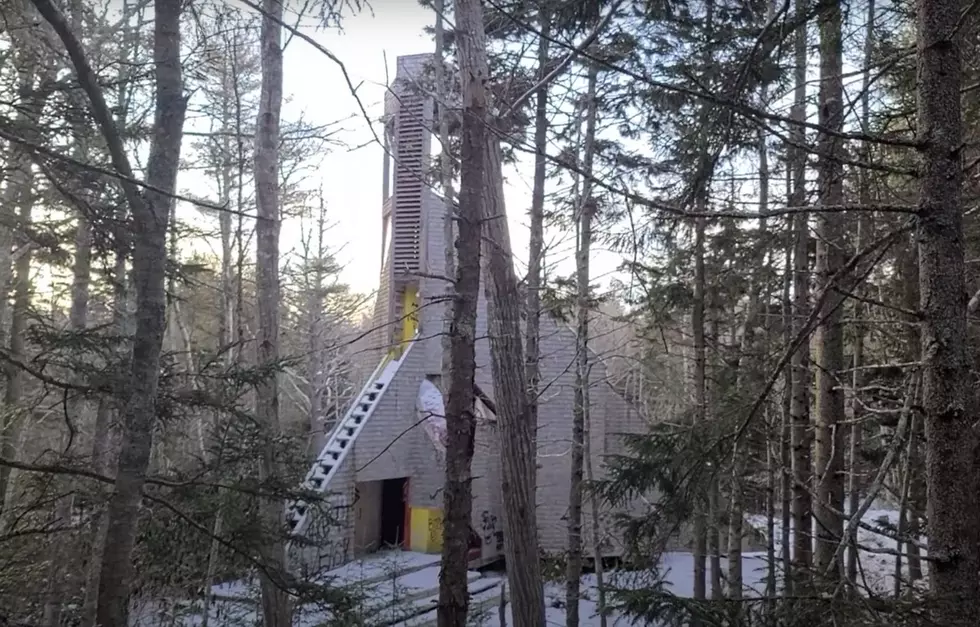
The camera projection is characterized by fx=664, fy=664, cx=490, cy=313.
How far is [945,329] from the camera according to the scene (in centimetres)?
243

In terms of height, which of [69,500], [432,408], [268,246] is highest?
[268,246]

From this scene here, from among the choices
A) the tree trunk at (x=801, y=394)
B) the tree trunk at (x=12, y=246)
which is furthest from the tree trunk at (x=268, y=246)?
the tree trunk at (x=801, y=394)

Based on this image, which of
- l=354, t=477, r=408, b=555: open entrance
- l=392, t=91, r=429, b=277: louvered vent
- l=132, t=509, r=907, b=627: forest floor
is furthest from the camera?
l=392, t=91, r=429, b=277: louvered vent

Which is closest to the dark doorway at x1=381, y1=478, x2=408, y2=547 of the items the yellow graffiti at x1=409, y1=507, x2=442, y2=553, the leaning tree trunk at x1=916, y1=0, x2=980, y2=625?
the yellow graffiti at x1=409, y1=507, x2=442, y2=553

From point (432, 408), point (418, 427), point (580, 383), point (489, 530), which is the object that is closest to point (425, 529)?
point (489, 530)

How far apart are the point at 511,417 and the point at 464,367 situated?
3.07 feet

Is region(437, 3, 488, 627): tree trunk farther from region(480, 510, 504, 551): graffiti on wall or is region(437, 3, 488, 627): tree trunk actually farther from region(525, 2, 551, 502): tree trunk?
region(480, 510, 504, 551): graffiti on wall

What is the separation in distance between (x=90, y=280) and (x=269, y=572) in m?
5.29

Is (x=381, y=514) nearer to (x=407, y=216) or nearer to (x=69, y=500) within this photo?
(x=407, y=216)

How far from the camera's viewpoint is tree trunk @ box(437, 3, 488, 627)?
4.19 metres

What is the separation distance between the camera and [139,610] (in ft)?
25.8

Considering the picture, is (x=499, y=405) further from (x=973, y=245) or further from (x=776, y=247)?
(x=973, y=245)

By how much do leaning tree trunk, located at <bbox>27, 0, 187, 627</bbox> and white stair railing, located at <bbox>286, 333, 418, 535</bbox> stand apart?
8087mm

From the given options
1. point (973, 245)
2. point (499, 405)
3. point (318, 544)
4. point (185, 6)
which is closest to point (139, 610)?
point (318, 544)
